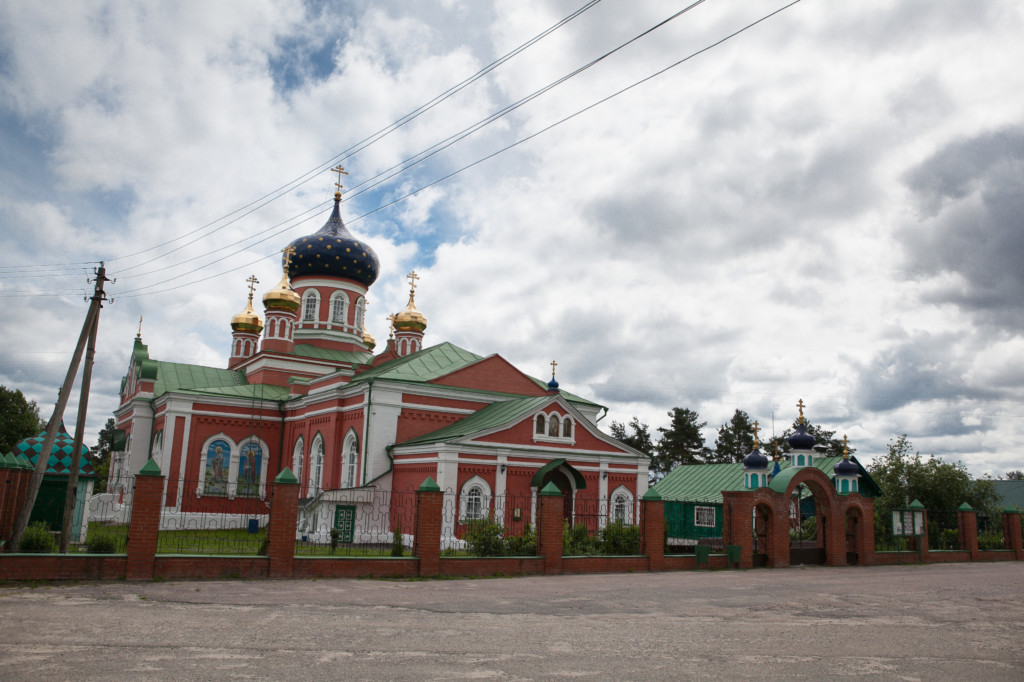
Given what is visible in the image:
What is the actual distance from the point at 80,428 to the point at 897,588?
1449cm

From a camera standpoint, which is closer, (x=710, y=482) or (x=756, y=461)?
(x=756, y=461)

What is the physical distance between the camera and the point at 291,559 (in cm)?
1198

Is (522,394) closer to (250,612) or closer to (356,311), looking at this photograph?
(356,311)

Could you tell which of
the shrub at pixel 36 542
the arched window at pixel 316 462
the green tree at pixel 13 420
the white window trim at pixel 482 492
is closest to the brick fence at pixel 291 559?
the shrub at pixel 36 542

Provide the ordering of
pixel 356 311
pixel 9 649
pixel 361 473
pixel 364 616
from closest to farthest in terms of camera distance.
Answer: pixel 9 649, pixel 364 616, pixel 361 473, pixel 356 311

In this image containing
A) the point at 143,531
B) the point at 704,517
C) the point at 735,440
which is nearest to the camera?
the point at 143,531

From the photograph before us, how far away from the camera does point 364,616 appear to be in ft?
28.5

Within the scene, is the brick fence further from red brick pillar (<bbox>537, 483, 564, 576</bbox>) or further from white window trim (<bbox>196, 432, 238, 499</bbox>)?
white window trim (<bbox>196, 432, 238, 499</bbox>)

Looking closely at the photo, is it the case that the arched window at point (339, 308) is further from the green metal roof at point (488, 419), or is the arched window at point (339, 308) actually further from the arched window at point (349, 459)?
the green metal roof at point (488, 419)

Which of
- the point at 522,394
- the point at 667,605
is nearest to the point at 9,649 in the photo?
the point at 667,605

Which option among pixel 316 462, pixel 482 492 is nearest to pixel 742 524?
pixel 482 492

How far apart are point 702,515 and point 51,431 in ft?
55.7

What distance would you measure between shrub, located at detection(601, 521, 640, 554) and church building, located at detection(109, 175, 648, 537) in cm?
91

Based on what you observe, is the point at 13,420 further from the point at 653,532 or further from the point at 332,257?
the point at 653,532
